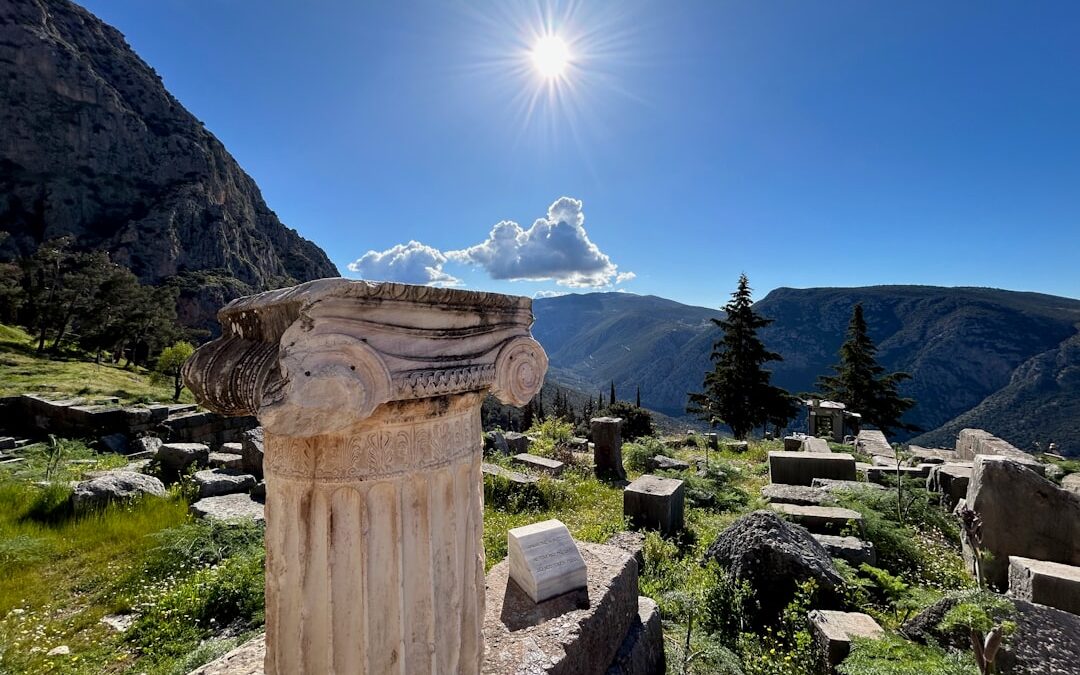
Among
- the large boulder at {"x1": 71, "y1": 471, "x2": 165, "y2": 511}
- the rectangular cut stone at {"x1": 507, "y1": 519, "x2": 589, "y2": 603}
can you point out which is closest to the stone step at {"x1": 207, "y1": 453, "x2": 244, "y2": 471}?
the large boulder at {"x1": 71, "y1": 471, "x2": 165, "y2": 511}

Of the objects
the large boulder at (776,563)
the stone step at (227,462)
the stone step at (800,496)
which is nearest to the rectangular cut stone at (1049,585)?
the large boulder at (776,563)

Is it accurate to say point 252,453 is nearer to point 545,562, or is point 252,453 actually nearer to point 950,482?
point 545,562

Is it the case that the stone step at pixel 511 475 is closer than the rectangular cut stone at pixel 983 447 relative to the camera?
Yes

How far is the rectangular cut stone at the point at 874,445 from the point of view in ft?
35.4

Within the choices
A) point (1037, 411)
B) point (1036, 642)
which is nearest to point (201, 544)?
point (1036, 642)

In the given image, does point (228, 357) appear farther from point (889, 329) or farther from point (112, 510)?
point (889, 329)

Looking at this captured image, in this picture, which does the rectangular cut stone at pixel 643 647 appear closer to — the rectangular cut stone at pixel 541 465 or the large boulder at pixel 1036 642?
the large boulder at pixel 1036 642

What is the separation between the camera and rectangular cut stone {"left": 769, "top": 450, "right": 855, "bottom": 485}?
7.79m

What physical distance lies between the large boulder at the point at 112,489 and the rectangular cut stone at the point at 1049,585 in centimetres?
867

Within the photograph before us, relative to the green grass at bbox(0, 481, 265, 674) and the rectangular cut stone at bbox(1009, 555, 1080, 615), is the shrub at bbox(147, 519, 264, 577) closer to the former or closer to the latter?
the green grass at bbox(0, 481, 265, 674)

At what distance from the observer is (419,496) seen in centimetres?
181

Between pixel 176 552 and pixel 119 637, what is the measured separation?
1.19m

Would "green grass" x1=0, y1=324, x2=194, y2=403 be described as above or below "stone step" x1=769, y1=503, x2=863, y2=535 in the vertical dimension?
above

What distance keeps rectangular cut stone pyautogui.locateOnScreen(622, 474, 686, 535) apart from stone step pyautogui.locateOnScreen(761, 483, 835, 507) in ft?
4.22
